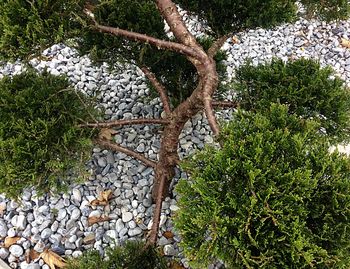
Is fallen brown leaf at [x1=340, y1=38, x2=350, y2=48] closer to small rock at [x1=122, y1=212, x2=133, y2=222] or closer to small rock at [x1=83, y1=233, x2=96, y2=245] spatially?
small rock at [x1=122, y1=212, x2=133, y2=222]

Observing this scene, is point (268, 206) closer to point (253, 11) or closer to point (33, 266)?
point (253, 11)

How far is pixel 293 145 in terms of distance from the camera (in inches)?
56.5

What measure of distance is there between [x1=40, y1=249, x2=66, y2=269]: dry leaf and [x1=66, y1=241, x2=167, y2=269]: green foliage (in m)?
0.42

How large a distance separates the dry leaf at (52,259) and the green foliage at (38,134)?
55cm

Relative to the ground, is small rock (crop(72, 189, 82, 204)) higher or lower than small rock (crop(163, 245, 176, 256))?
higher

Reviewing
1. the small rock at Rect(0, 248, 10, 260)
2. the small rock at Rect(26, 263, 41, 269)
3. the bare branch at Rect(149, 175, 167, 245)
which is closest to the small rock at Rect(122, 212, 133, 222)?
the bare branch at Rect(149, 175, 167, 245)

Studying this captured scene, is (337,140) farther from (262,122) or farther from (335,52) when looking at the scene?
(335,52)

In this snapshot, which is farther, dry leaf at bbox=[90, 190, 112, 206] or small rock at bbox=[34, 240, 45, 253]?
dry leaf at bbox=[90, 190, 112, 206]

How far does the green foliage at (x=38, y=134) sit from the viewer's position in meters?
1.72

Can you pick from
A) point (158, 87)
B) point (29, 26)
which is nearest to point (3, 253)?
point (158, 87)

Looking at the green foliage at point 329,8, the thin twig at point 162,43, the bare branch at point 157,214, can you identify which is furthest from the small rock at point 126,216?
the green foliage at point 329,8

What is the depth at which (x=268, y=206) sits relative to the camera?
1289 millimetres

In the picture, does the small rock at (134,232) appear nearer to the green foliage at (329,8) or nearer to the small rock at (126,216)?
the small rock at (126,216)

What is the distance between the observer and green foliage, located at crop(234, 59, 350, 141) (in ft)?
6.35
